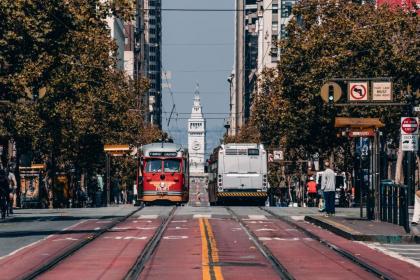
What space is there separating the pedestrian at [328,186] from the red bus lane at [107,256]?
850 centimetres

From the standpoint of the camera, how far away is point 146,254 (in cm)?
2469

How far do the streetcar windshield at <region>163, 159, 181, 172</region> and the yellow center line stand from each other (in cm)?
2804

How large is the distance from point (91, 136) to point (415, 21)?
24.1 m

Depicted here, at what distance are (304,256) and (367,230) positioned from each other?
787 centimetres

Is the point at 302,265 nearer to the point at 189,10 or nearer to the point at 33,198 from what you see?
the point at 189,10

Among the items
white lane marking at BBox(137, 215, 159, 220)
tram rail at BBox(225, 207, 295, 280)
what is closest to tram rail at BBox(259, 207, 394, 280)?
tram rail at BBox(225, 207, 295, 280)

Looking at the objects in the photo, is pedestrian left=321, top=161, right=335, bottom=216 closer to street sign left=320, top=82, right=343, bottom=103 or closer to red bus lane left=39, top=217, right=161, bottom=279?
street sign left=320, top=82, right=343, bottom=103

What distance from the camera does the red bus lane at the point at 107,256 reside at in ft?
65.6

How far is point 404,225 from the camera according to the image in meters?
30.7

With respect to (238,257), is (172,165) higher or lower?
higher

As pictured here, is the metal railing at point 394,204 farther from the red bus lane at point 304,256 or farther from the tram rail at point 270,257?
the tram rail at point 270,257

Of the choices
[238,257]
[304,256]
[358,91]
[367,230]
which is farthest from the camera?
[358,91]

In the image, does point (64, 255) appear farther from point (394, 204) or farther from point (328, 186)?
point (328, 186)

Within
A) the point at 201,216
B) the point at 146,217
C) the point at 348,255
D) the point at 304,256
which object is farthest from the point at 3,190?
the point at 348,255
